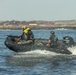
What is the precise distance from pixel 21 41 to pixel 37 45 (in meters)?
1.36

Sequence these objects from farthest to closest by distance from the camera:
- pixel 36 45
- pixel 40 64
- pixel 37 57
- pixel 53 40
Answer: pixel 36 45
pixel 53 40
pixel 37 57
pixel 40 64

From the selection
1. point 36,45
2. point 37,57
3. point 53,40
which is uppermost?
point 53,40

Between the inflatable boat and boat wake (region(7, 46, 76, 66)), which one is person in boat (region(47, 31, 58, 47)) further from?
boat wake (region(7, 46, 76, 66))

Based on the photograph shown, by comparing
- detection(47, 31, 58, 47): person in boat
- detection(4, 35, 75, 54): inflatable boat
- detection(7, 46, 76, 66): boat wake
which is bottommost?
detection(7, 46, 76, 66): boat wake

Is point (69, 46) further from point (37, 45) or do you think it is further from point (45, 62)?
point (45, 62)

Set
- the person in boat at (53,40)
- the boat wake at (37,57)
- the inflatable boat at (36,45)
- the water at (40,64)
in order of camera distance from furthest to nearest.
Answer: the inflatable boat at (36,45) → the person in boat at (53,40) → the boat wake at (37,57) → the water at (40,64)

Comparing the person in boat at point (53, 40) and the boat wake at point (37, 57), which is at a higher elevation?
the person in boat at point (53, 40)

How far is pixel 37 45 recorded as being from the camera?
103 feet

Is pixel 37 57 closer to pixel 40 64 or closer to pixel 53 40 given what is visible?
pixel 53 40

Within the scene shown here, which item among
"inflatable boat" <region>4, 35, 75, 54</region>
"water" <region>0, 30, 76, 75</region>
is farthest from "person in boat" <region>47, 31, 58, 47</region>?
"water" <region>0, 30, 76, 75</region>

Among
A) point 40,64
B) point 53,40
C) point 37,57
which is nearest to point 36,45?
point 53,40

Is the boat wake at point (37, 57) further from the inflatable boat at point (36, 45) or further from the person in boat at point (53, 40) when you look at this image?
the person in boat at point (53, 40)

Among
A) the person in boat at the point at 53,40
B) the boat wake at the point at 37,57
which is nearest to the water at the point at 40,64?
the boat wake at the point at 37,57

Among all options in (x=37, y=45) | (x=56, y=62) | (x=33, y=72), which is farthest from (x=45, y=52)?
(x=33, y=72)
